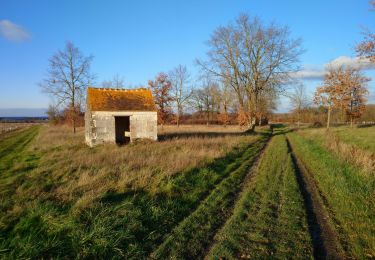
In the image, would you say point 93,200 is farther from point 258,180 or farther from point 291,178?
point 291,178

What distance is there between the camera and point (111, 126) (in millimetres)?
17844

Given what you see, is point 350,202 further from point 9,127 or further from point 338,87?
point 9,127

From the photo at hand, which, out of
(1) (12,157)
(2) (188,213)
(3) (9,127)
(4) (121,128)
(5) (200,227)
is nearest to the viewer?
(5) (200,227)

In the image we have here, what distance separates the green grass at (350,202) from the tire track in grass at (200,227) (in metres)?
2.41

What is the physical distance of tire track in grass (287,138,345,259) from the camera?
4.34m

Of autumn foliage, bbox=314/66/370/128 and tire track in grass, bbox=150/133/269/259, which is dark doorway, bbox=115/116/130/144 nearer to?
tire track in grass, bbox=150/133/269/259

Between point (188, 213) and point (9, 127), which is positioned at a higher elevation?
point (188, 213)

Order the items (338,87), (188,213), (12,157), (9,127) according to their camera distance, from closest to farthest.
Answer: (188,213) → (12,157) → (338,87) → (9,127)

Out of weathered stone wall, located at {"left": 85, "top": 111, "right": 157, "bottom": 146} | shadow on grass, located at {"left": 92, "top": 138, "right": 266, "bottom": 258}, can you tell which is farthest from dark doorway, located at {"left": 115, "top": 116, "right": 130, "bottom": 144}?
shadow on grass, located at {"left": 92, "top": 138, "right": 266, "bottom": 258}

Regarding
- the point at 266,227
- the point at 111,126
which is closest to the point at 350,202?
the point at 266,227

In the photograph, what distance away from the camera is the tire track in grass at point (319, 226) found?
171 inches

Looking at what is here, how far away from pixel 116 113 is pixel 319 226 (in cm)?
1522

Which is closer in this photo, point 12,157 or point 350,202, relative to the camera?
point 350,202

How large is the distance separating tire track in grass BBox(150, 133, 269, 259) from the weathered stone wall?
11.2 m
